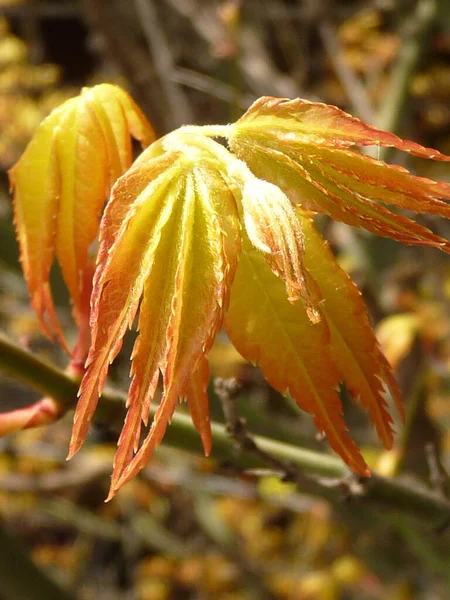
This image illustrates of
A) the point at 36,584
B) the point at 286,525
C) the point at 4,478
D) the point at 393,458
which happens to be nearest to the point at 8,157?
the point at 4,478

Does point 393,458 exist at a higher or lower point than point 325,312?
lower

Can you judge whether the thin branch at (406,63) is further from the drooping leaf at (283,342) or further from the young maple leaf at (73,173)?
the drooping leaf at (283,342)

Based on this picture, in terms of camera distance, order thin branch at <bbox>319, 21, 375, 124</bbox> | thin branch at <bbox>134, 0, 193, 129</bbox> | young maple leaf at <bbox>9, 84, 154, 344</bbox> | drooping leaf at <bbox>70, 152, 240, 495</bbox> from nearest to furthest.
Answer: drooping leaf at <bbox>70, 152, 240, 495</bbox>, young maple leaf at <bbox>9, 84, 154, 344</bbox>, thin branch at <bbox>134, 0, 193, 129</bbox>, thin branch at <bbox>319, 21, 375, 124</bbox>

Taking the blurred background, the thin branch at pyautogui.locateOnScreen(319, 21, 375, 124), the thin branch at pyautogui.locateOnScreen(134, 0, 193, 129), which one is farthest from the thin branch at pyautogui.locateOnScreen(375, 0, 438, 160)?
the thin branch at pyautogui.locateOnScreen(134, 0, 193, 129)

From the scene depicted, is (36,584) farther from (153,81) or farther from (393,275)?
(153,81)

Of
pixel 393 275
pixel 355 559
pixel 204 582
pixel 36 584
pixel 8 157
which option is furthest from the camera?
pixel 8 157

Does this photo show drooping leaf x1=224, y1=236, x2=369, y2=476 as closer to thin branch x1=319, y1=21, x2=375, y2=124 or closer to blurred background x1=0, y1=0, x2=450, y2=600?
blurred background x1=0, y1=0, x2=450, y2=600

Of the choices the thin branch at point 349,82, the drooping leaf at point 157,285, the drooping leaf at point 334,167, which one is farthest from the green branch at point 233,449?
the thin branch at point 349,82
